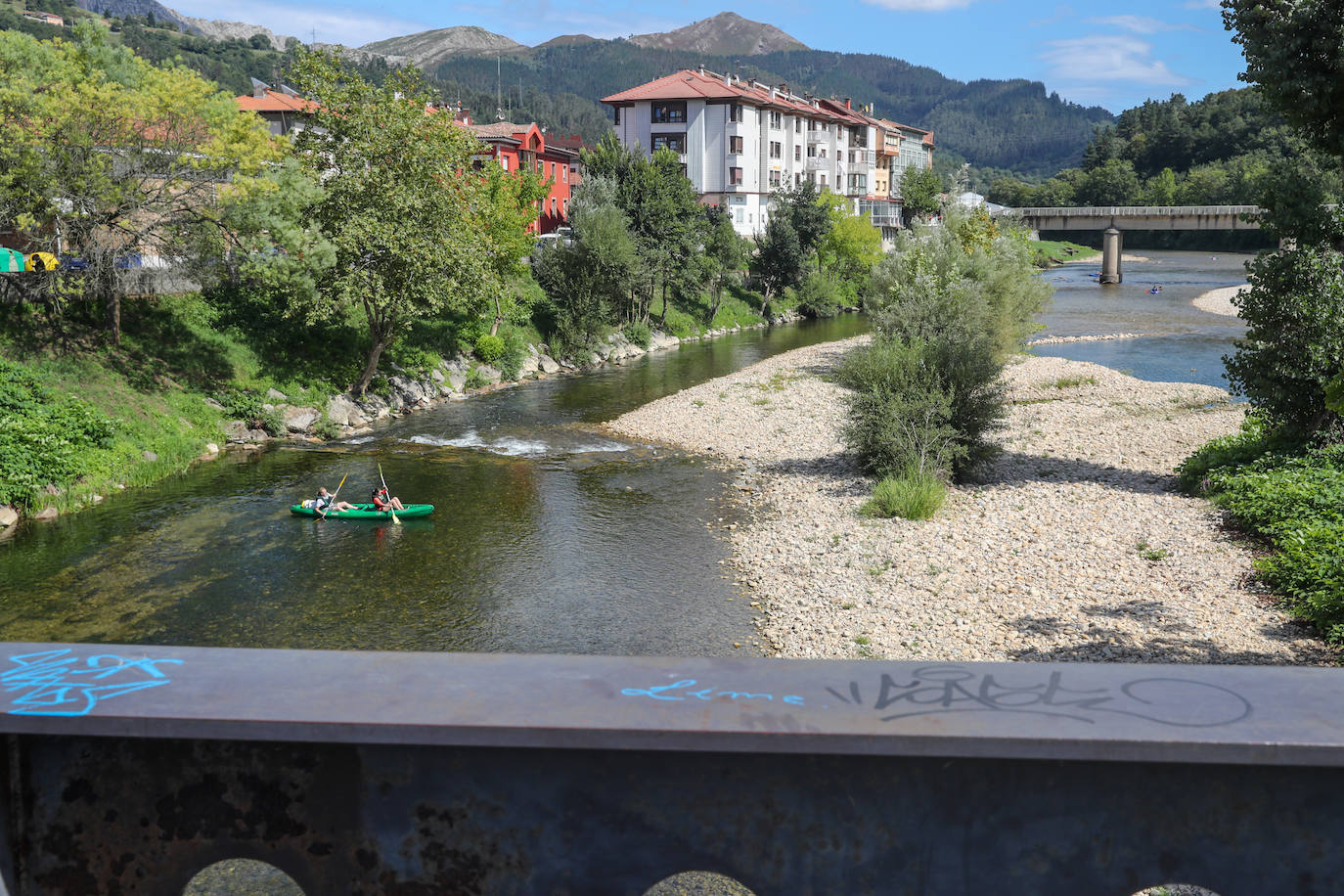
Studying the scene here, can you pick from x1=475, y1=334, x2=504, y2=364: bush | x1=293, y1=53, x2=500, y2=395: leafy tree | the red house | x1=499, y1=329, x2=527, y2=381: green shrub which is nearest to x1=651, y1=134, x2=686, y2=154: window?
the red house

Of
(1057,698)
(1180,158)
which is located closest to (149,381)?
(1057,698)

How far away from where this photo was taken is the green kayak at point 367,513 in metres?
21.5

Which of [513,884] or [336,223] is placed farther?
[336,223]

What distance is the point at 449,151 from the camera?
3297 centimetres

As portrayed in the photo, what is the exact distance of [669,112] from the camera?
79.2 m

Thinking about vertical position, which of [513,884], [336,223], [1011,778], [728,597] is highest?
[336,223]

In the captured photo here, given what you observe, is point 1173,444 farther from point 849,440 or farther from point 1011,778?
point 1011,778

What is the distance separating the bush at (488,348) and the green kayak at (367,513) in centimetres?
1994

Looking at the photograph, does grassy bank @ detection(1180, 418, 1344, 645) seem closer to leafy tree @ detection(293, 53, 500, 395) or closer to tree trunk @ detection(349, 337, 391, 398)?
leafy tree @ detection(293, 53, 500, 395)

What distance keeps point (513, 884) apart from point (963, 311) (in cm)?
3098

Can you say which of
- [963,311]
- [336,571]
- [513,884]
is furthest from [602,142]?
[513,884]

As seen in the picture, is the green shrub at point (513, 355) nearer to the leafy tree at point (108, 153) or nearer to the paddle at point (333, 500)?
the leafy tree at point (108, 153)

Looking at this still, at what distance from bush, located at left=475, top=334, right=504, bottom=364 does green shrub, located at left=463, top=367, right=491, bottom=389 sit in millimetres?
931

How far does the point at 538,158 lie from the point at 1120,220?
55.8 metres
